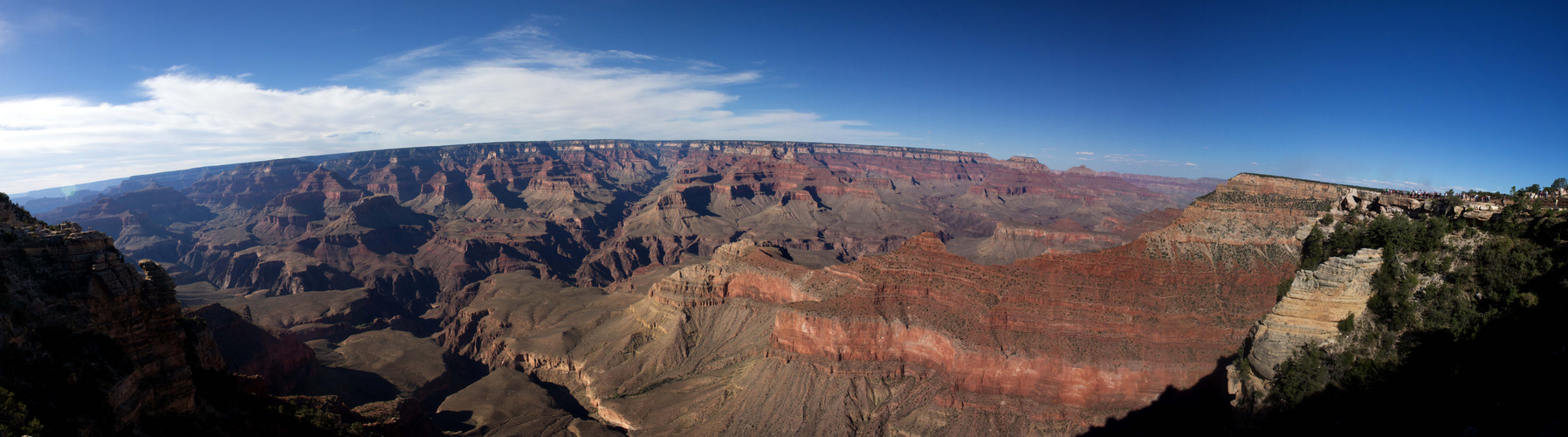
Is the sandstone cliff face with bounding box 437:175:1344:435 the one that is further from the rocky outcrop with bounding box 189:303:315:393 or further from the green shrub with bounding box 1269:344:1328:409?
the rocky outcrop with bounding box 189:303:315:393

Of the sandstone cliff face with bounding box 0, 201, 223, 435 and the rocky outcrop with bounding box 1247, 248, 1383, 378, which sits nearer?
the sandstone cliff face with bounding box 0, 201, 223, 435

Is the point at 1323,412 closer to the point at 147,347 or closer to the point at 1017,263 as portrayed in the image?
the point at 1017,263

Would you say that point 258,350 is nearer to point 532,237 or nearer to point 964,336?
point 964,336

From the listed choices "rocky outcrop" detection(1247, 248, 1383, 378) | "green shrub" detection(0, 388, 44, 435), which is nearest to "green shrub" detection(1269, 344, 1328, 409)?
"rocky outcrop" detection(1247, 248, 1383, 378)

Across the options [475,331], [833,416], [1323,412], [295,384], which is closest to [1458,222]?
[1323,412]

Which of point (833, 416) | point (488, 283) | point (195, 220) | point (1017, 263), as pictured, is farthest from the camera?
point (195, 220)
